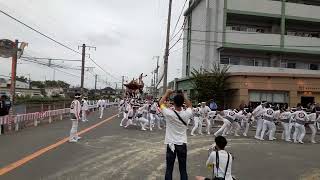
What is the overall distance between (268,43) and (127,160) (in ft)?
105

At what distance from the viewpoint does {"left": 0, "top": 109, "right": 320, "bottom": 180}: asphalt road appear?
10414 millimetres

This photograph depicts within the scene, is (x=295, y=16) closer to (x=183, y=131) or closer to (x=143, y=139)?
(x=143, y=139)

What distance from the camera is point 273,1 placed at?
4266cm

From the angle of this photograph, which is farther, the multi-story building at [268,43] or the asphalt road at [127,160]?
the multi-story building at [268,43]

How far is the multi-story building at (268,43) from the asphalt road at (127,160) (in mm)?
20608

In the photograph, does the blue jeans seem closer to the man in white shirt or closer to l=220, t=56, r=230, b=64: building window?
the man in white shirt

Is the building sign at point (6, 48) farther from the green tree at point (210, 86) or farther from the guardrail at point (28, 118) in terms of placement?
the green tree at point (210, 86)

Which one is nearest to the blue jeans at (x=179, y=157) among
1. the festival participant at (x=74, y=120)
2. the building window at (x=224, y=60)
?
the festival participant at (x=74, y=120)

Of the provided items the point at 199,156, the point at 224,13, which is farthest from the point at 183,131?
the point at 224,13

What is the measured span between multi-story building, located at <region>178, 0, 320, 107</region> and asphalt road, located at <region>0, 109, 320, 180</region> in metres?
20.6

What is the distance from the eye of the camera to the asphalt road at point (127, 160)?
10414 mm

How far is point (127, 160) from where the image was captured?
12570 mm

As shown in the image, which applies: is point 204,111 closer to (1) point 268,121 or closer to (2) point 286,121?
(1) point 268,121

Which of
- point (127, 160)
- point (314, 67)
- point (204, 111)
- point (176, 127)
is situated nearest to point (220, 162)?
point (176, 127)
